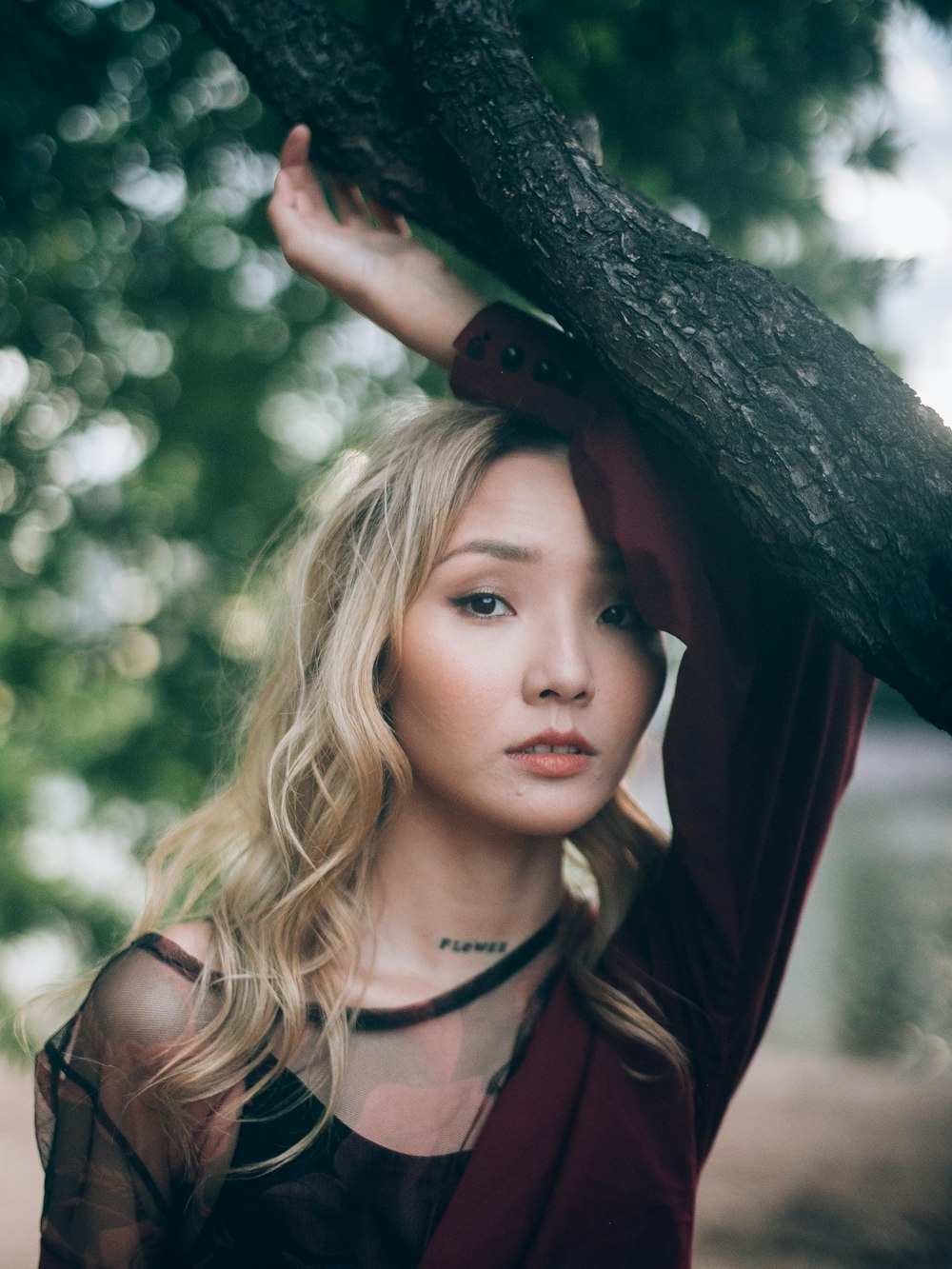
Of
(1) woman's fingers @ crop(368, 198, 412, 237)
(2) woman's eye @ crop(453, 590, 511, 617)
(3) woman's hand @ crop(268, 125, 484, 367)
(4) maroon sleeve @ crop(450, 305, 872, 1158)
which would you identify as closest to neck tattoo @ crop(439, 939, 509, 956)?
(4) maroon sleeve @ crop(450, 305, 872, 1158)

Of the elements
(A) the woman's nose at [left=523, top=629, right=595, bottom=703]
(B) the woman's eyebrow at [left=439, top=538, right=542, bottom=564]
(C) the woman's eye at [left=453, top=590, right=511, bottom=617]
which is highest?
(B) the woman's eyebrow at [left=439, top=538, right=542, bottom=564]

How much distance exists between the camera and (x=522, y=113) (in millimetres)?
1335

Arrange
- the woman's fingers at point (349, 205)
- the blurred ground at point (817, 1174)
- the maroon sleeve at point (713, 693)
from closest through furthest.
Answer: the maroon sleeve at point (713, 693), the woman's fingers at point (349, 205), the blurred ground at point (817, 1174)

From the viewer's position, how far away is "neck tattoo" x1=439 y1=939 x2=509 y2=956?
1.62 m

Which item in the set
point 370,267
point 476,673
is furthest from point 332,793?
point 370,267

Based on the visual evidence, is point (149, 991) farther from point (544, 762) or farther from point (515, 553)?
point (515, 553)

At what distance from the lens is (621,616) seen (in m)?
1.53

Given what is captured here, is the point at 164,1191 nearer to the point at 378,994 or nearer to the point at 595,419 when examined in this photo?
the point at 378,994

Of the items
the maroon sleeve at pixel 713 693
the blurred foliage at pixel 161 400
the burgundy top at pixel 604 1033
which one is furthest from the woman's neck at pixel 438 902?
the blurred foliage at pixel 161 400

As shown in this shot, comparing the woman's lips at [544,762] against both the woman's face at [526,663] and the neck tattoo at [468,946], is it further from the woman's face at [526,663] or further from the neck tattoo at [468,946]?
the neck tattoo at [468,946]

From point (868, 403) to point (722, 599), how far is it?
326 millimetres

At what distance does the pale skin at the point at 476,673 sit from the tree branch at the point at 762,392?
24cm

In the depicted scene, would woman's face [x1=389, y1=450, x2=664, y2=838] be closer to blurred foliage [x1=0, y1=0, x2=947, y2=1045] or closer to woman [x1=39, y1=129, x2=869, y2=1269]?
woman [x1=39, y1=129, x2=869, y2=1269]

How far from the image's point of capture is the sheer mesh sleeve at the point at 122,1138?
1.41 m
